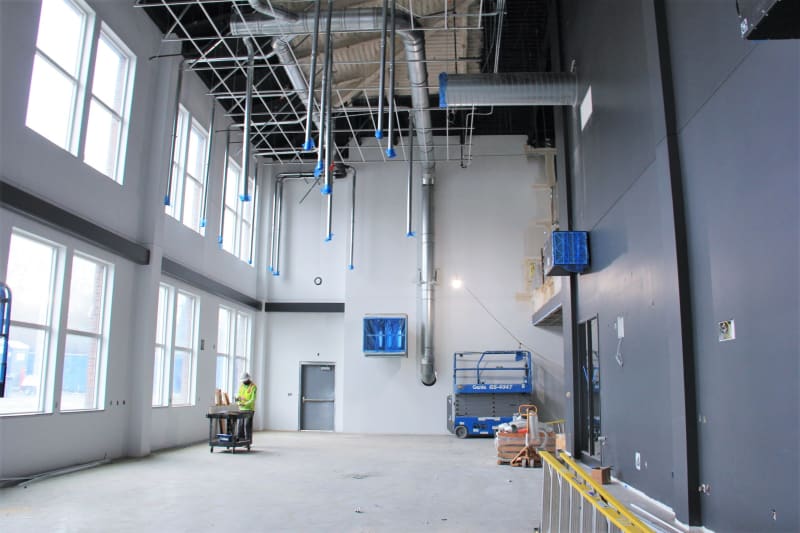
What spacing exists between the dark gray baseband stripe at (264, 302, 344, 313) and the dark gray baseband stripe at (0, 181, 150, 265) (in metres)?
8.62

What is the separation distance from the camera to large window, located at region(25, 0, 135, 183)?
10.3 meters

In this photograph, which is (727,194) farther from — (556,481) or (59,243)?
(59,243)

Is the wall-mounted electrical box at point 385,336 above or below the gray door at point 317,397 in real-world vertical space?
above

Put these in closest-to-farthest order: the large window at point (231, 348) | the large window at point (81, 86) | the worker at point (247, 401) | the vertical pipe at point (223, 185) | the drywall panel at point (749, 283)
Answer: the drywall panel at point (749, 283) → the large window at point (81, 86) → the worker at point (247, 401) → the vertical pipe at point (223, 185) → the large window at point (231, 348)

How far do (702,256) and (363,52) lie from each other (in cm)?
1104

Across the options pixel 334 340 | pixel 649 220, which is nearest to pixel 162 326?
pixel 334 340

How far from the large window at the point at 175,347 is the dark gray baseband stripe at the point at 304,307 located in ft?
16.8

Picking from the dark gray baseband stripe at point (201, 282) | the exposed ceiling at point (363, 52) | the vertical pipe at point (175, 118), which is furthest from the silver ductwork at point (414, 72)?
the dark gray baseband stripe at point (201, 282)

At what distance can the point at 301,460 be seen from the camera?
40.8 ft

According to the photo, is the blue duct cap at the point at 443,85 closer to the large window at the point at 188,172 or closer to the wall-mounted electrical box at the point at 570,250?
the wall-mounted electrical box at the point at 570,250

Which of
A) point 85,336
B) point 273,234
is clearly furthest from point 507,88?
point 273,234

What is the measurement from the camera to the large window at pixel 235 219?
1875cm

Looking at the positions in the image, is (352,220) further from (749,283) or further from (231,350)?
(749,283)

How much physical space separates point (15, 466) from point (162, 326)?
5882mm
